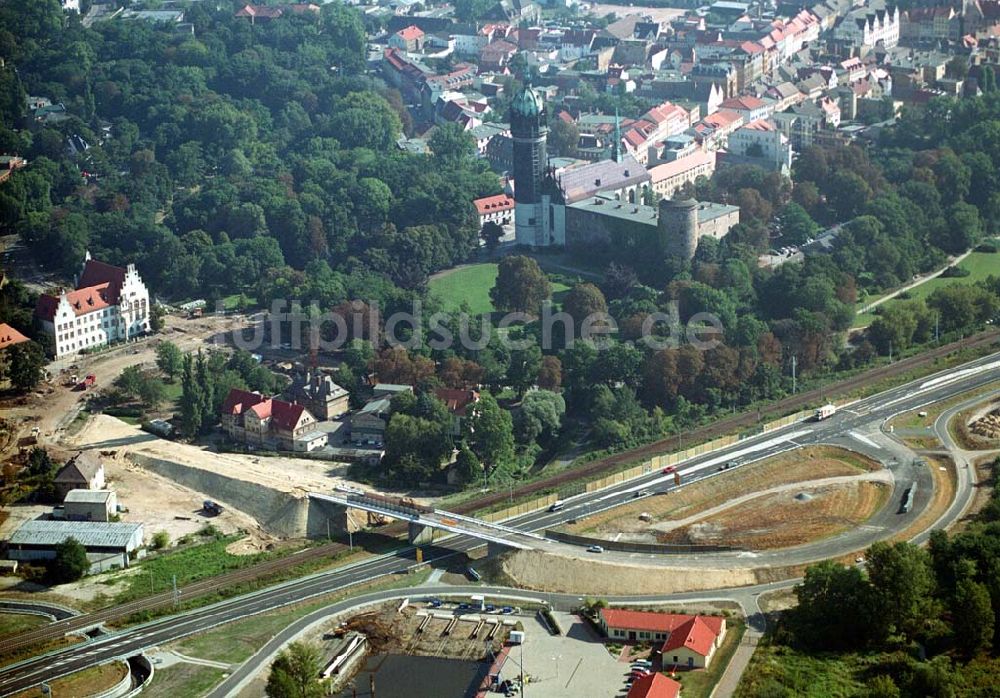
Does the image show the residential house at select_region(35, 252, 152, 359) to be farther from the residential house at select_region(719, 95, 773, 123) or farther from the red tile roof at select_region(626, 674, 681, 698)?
the residential house at select_region(719, 95, 773, 123)

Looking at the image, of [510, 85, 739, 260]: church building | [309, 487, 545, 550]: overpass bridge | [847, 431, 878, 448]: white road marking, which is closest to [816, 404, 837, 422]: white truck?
[847, 431, 878, 448]: white road marking

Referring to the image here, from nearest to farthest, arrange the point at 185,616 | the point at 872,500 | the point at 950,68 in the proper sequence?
the point at 185,616 < the point at 872,500 < the point at 950,68

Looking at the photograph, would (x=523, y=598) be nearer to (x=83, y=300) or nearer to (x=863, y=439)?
(x=863, y=439)

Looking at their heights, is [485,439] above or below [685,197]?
below

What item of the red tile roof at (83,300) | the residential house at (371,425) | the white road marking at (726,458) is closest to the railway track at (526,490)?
the white road marking at (726,458)

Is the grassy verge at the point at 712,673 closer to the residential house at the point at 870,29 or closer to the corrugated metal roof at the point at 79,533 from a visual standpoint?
the corrugated metal roof at the point at 79,533

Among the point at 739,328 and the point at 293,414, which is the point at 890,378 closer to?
the point at 739,328

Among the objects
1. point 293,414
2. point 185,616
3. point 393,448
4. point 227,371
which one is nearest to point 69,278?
point 227,371
